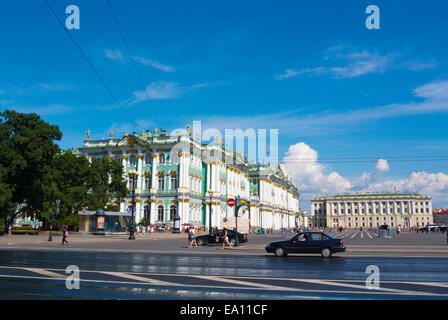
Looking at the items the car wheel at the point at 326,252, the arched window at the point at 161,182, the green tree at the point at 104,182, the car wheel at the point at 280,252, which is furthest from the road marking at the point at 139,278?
the arched window at the point at 161,182

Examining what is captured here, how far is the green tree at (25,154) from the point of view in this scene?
42.9 meters

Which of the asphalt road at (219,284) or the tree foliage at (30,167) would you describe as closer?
the asphalt road at (219,284)

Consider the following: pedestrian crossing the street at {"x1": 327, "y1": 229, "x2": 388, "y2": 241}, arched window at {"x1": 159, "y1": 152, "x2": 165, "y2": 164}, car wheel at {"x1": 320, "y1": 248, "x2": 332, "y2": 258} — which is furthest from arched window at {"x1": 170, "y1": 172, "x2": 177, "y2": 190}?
car wheel at {"x1": 320, "y1": 248, "x2": 332, "y2": 258}

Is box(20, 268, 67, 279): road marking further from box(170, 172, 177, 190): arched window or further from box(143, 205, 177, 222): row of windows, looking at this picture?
box(170, 172, 177, 190): arched window

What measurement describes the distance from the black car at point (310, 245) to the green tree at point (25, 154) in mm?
31653

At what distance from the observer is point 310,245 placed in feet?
73.4

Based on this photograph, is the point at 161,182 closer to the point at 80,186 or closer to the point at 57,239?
the point at 80,186

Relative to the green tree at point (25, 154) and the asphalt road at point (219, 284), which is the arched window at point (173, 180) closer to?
the green tree at point (25, 154)

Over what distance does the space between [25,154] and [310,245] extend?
117 ft

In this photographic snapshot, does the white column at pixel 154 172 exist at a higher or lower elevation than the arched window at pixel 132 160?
lower

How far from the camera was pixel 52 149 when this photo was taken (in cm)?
4669
